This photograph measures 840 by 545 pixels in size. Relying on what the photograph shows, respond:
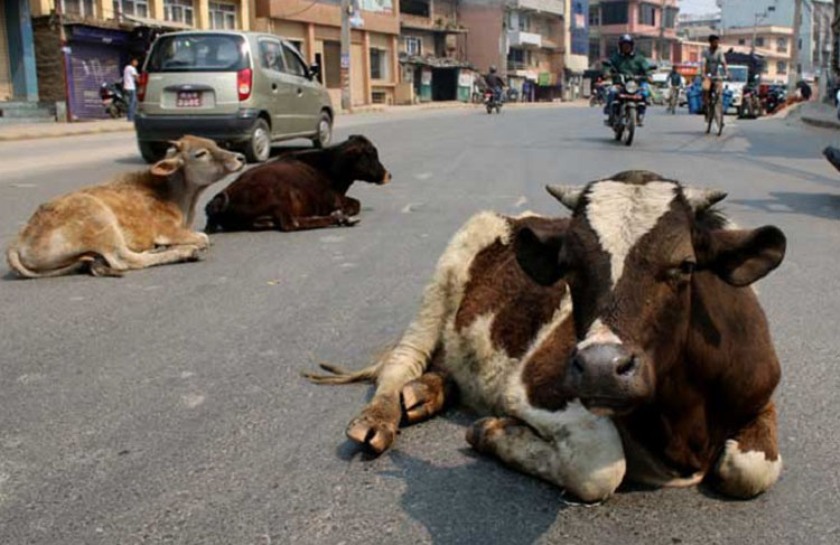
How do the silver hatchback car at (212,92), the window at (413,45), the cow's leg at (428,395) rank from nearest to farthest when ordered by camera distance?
the cow's leg at (428,395) < the silver hatchback car at (212,92) < the window at (413,45)

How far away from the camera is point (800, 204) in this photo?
34.2ft

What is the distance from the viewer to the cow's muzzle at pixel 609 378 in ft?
8.02

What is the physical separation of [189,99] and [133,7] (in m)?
25.0

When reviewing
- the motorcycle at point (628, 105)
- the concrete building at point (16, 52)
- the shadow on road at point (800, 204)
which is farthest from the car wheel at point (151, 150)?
the concrete building at point (16, 52)

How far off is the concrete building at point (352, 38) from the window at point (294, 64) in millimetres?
28654

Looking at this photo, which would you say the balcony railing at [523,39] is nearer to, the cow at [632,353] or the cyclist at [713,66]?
the cyclist at [713,66]

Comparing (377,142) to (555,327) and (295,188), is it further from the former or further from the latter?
(555,327)

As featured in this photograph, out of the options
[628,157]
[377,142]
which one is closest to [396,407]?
[628,157]

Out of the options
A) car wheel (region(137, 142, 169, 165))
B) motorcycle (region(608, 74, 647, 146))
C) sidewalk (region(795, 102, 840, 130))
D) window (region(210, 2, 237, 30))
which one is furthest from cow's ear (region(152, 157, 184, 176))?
window (region(210, 2, 237, 30))

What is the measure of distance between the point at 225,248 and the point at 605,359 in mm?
6246

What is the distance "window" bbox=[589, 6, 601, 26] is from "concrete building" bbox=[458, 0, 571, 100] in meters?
12.8

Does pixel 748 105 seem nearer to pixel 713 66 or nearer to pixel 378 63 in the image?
pixel 713 66

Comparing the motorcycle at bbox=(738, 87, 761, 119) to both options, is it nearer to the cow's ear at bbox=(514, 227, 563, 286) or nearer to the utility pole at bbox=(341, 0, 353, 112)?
the utility pole at bbox=(341, 0, 353, 112)

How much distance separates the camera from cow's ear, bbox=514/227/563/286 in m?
3.08
